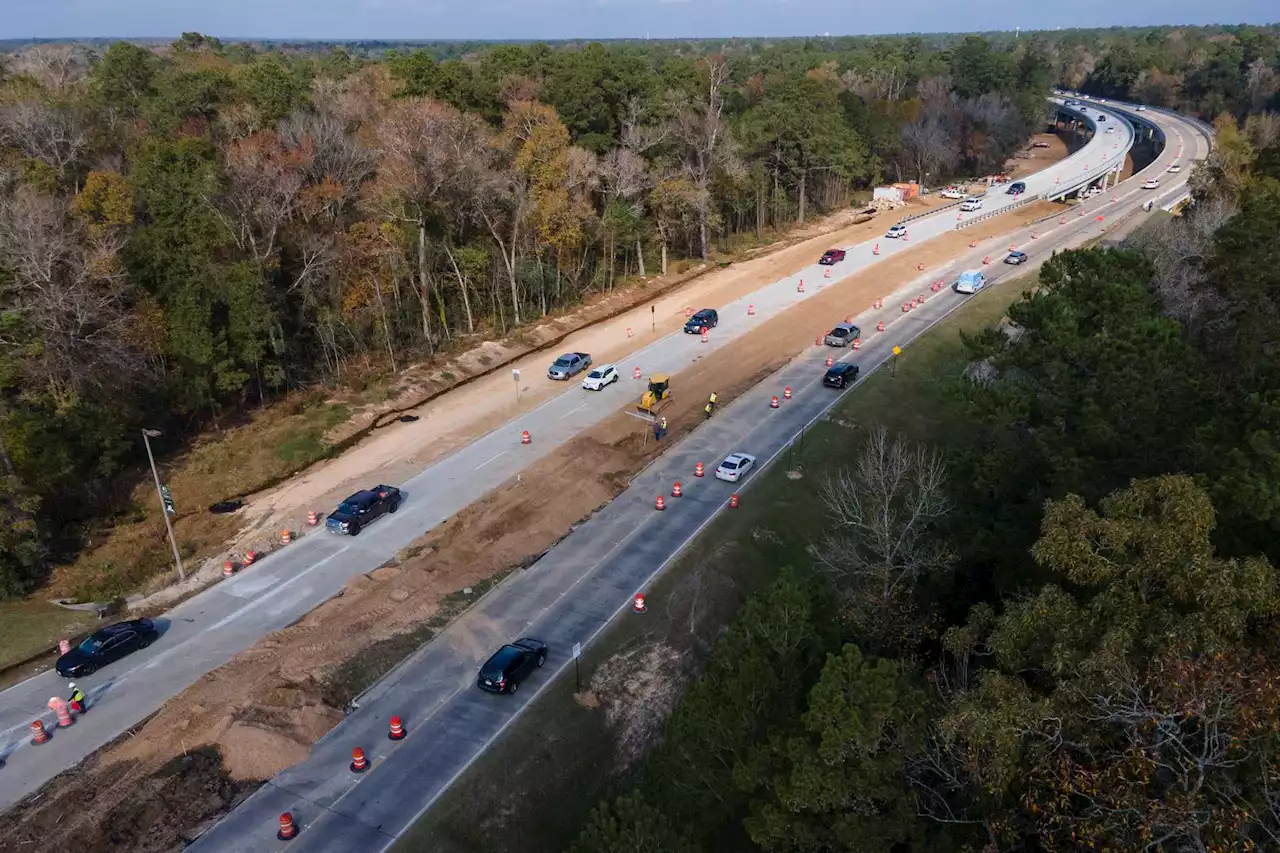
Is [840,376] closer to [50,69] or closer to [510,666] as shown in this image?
[510,666]

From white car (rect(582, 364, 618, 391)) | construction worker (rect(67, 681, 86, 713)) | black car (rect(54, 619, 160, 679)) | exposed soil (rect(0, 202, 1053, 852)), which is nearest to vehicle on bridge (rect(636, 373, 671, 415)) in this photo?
exposed soil (rect(0, 202, 1053, 852))

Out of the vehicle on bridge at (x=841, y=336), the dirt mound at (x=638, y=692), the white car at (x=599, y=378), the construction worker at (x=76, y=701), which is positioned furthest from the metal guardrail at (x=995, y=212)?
the construction worker at (x=76, y=701)

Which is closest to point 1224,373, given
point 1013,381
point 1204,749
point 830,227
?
point 1013,381

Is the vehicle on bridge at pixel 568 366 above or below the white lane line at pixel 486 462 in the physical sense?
above

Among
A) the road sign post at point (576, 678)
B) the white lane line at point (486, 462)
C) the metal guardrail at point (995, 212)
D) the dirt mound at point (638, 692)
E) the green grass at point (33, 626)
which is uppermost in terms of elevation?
the metal guardrail at point (995, 212)

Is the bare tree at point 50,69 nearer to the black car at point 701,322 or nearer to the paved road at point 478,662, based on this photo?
the black car at point 701,322

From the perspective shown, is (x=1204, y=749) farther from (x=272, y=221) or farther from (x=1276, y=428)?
(x=272, y=221)

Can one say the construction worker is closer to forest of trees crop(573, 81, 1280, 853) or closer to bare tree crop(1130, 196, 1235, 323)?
forest of trees crop(573, 81, 1280, 853)

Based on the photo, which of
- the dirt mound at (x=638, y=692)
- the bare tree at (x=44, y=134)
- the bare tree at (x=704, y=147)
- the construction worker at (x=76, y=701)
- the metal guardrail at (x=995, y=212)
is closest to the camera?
the dirt mound at (x=638, y=692)
